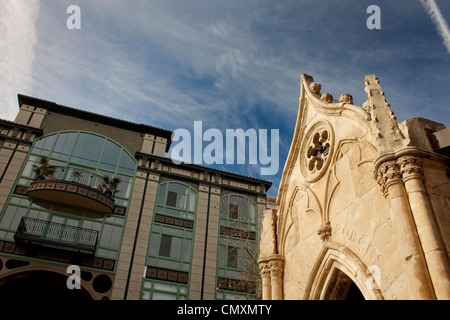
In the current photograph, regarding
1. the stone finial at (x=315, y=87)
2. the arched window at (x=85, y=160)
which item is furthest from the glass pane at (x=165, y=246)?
the stone finial at (x=315, y=87)

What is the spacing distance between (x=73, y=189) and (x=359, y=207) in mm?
20998

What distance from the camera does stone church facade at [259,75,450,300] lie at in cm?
416

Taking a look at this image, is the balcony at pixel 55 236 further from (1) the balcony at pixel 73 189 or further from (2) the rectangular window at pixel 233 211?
(2) the rectangular window at pixel 233 211

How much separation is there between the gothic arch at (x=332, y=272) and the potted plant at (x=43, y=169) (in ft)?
73.0

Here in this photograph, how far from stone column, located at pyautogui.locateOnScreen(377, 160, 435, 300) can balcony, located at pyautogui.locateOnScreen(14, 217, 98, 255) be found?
21.0 metres

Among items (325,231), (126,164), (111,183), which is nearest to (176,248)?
(111,183)

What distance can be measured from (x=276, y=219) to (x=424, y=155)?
11.5 ft

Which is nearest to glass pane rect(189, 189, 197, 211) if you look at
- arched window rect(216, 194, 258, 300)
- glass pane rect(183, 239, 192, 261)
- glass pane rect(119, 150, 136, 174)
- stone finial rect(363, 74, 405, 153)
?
arched window rect(216, 194, 258, 300)

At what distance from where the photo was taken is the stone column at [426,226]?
376cm

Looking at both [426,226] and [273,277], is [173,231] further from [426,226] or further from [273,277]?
[426,226]

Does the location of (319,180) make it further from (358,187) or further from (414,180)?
(414,180)

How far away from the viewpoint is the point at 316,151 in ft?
22.9

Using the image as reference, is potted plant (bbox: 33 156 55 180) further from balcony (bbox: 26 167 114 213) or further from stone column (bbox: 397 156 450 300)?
stone column (bbox: 397 156 450 300)

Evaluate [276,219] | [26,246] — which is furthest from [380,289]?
[26,246]
